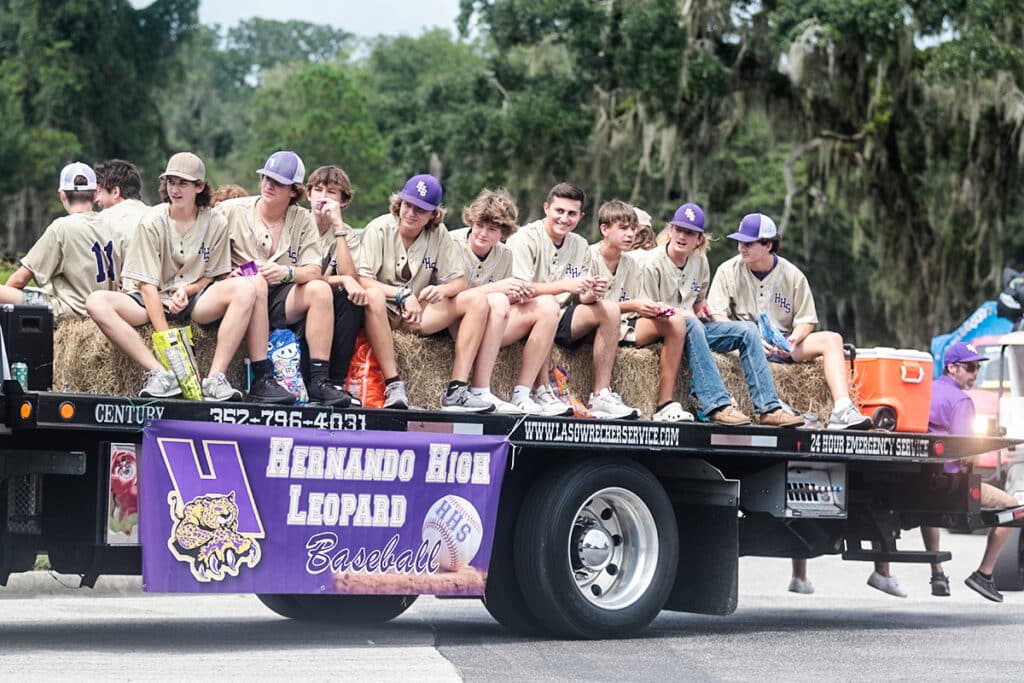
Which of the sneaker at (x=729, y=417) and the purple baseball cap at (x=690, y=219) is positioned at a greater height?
the purple baseball cap at (x=690, y=219)

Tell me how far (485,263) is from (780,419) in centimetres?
222

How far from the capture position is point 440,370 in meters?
10.1

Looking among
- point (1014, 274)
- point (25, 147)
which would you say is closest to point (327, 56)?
point (25, 147)

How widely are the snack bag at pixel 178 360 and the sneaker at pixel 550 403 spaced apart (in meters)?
2.20

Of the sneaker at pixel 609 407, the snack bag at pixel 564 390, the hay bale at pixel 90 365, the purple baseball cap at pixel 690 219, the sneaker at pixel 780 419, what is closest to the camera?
the hay bale at pixel 90 365

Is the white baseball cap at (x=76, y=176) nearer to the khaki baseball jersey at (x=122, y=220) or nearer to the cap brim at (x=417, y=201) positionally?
the khaki baseball jersey at (x=122, y=220)

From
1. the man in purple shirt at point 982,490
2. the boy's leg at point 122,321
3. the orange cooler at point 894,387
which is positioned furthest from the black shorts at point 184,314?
the man in purple shirt at point 982,490

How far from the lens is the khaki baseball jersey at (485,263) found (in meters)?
10.6

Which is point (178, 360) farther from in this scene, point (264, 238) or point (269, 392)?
point (264, 238)

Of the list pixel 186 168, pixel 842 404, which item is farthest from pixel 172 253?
pixel 842 404

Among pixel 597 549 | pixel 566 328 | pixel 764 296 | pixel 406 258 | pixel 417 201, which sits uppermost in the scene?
pixel 417 201

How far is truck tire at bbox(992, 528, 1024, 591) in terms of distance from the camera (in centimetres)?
1505

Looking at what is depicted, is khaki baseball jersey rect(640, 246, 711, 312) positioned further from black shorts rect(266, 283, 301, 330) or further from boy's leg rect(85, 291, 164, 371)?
boy's leg rect(85, 291, 164, 371)

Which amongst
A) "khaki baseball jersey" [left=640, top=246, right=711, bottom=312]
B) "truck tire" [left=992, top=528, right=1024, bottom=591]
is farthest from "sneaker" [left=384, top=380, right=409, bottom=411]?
"truck tire" [left=992, top=528, right=1024, bottom=591]
